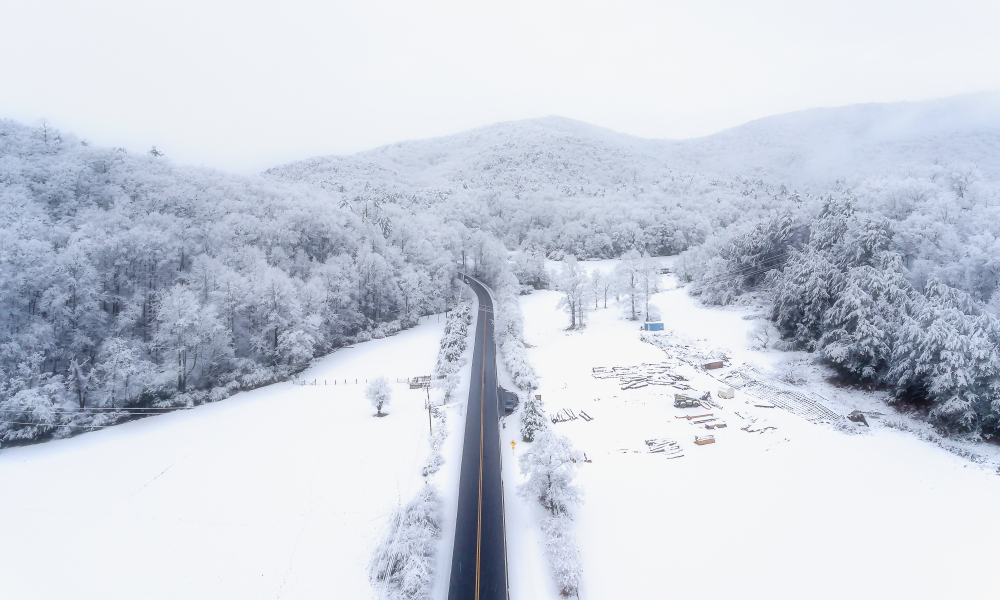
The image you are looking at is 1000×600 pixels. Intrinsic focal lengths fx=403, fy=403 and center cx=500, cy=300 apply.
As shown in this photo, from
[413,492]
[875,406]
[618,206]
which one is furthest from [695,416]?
[618,206]

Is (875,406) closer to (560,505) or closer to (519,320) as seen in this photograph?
(560,505)

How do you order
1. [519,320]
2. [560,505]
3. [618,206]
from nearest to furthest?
1. [560,505]
2. [519,320]
3. [618,206]

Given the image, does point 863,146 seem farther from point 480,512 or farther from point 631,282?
point 480,512

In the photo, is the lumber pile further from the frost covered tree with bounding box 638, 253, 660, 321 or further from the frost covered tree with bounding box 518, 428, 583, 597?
the frost covered tree with bounding box 638, 253, 660, 321

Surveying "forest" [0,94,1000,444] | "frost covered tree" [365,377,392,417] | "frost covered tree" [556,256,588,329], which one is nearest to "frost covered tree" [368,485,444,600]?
"frost covered tree" [365,377,392,417]

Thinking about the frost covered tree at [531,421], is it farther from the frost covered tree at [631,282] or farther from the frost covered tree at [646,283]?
the frost covered tree at [631,282]

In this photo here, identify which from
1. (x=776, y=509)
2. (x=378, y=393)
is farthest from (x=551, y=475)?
(x=378, y=393)
